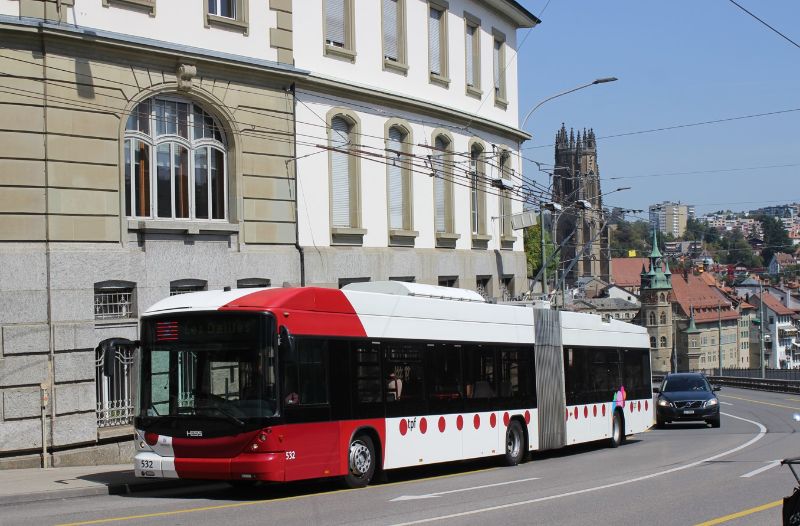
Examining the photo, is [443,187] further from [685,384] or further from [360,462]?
[360,462]

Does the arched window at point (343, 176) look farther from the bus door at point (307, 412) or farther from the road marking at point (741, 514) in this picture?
the road marking at point (741, 514)

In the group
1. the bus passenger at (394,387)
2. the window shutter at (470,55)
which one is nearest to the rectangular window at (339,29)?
the window shutter at (470,55)

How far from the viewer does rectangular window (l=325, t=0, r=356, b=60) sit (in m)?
27.1

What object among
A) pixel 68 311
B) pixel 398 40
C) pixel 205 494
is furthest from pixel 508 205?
pixel 205 494

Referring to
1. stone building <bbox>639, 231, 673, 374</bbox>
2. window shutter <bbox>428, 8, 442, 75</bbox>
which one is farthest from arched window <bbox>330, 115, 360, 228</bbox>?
stone building <bbox>639, 231, 673, 374</bbox>

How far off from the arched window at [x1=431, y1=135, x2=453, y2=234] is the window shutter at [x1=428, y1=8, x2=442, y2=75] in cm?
191

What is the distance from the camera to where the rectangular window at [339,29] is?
2714cm

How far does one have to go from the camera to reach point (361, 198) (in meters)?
28.1

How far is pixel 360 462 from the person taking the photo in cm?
1700

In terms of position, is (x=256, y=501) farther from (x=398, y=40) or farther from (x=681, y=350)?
(x=681, y=350)

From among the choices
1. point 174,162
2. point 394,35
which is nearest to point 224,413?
point 174,162

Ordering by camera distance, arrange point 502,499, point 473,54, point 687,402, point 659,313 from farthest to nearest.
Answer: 1. point 659,313
2. point 687,402
3. point 473,54
4. point 502,499

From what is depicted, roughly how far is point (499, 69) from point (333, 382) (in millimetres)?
21421

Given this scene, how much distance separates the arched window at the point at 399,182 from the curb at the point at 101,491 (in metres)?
12.9
